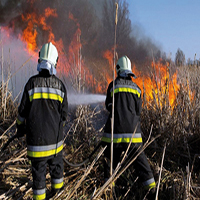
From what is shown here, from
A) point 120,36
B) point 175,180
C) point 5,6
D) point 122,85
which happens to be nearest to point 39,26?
point 5,6

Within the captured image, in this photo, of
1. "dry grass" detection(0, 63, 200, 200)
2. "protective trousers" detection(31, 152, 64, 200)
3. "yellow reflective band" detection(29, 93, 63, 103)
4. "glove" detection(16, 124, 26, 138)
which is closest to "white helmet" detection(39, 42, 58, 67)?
"yellow reflective band" detection(29, 93, 63, 103)

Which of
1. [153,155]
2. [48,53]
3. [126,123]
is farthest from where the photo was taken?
[153,155]

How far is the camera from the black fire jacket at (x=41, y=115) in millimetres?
1826

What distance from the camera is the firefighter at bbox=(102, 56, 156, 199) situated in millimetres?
2105

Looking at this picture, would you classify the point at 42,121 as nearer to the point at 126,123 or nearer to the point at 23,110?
the point at 23,110

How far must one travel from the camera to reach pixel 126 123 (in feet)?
7.16

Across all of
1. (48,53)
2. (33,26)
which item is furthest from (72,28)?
(48,53)

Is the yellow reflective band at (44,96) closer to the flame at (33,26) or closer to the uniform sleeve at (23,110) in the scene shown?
the uniform sleeve at (23,110)

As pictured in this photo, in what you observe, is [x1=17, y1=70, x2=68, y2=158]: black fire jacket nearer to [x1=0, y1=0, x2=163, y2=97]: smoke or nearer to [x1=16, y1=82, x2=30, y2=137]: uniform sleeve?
[x1=16, y1=82, x2=30, y2=137]: uniform sleeve

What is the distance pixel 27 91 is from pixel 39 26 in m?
13.5

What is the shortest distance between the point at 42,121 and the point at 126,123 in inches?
38.8

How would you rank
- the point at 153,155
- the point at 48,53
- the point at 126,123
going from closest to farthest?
the point at 48,53 < the point at 126,123 < the point at 153,155

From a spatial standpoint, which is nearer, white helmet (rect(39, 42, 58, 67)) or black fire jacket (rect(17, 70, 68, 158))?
black fire jacket (rect(17, 70, 68, 158))

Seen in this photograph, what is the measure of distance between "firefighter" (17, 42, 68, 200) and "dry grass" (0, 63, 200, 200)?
0.32 metres
